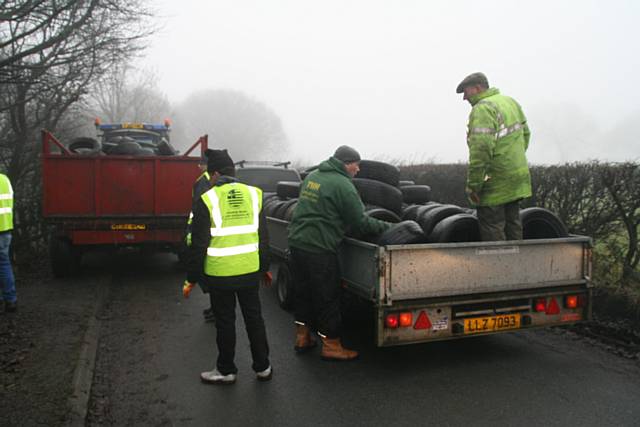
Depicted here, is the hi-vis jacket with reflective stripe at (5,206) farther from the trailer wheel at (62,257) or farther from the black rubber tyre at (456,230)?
the black rubber tyre at (456,230)

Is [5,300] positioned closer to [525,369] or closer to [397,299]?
[397,299]

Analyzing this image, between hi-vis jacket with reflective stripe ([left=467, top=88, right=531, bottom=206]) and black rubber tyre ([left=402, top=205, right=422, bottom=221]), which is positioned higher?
hi-vis jacket with reflective stripe ([left=467, top=88, right=531, bottom=206])

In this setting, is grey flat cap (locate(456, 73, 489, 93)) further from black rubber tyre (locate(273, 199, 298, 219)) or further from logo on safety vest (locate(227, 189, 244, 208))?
black rubber tyre (locate(273, 199, 298, 219))

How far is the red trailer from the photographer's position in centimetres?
870

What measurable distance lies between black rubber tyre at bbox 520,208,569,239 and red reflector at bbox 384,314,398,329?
1905mm

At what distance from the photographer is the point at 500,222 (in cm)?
521

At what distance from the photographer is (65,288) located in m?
8.20

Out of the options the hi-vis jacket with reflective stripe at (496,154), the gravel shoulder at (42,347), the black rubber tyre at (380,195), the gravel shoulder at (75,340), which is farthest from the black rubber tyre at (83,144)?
the hi-vis jacket with reflective stripe at (496,154)

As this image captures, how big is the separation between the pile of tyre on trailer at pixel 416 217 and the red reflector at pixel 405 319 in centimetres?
65

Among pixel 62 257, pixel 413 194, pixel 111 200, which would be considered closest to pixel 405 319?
pixel 413 194

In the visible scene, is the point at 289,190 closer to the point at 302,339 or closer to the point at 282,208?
the point at 282,208

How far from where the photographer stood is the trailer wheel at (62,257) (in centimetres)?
876

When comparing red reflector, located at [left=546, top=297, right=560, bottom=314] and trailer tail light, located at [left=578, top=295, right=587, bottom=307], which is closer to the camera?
red reflector, located at [left=546, top=297, right=560, bottom=314]

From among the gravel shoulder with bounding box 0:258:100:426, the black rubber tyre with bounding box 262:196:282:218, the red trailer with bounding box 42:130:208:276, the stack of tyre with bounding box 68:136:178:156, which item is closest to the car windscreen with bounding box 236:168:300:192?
the stack of tyre with bounding box 68:136:178:156
